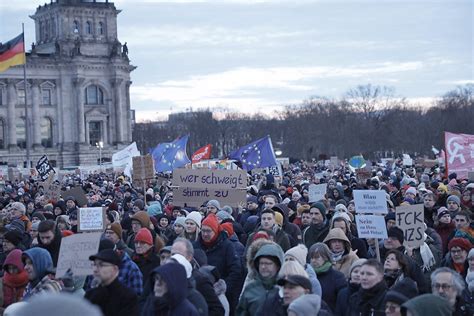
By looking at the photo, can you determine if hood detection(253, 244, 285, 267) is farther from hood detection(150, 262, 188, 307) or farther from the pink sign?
the pink sign

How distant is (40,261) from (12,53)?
41090 millimetres

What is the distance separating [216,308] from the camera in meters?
7.64

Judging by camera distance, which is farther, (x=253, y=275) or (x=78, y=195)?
(x=78, y=195)

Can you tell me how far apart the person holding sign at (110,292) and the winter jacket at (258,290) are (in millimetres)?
887

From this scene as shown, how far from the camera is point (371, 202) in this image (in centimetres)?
1144

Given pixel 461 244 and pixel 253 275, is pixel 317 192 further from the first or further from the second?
pixel 253 275

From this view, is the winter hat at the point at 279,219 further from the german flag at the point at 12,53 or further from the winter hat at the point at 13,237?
the german flag at the point at 12,53

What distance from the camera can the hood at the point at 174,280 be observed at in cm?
630

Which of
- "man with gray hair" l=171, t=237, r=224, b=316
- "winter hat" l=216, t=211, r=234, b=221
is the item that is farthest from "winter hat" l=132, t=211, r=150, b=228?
"man with gray hair" l=171, t=237, r=224, b=316

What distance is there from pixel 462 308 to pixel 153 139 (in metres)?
104

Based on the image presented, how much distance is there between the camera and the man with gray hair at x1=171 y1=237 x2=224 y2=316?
7586mm

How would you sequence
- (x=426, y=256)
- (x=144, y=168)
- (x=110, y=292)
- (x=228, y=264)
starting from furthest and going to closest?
1. (x=144, y=168)
2. (x=426, y=256)
3. (x=228, y=264)
4. (x=110, y=292)

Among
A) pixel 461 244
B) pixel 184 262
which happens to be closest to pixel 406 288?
pixel 184 262

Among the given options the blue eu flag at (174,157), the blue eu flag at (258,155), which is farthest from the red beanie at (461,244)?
the blue eu flag at (174,157)
